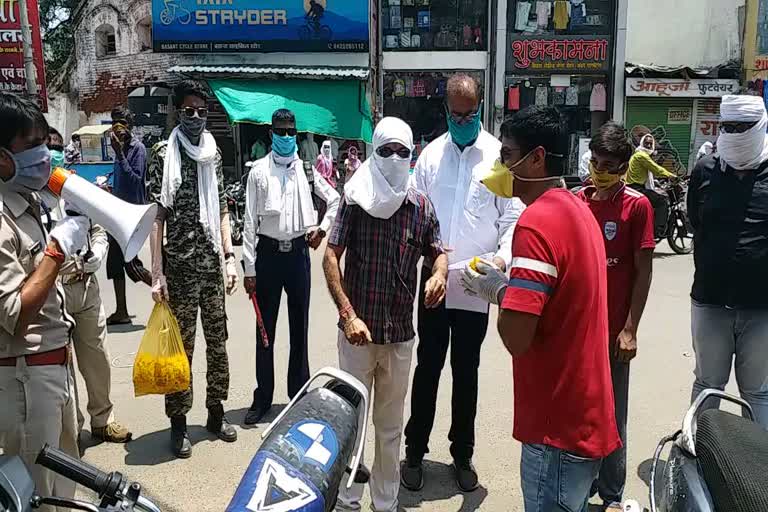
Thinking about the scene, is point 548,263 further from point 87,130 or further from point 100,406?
point 87,130

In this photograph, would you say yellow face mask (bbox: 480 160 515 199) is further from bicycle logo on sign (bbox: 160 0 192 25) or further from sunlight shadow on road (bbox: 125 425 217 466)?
bicycle logo on sign (bbox: 160 0 192 25)

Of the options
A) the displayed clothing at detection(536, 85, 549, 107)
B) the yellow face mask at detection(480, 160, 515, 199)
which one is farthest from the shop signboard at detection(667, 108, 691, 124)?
the yellow face mask at detection(480, 160, 515, 199)

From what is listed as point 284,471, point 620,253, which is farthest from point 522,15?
point 284,471

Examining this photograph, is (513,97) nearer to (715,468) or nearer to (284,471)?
(715,468)

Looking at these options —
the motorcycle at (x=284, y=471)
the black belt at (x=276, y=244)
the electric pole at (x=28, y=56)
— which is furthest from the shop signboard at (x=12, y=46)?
the motorcycle at (x=284, y=471)

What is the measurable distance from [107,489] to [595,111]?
18.5m

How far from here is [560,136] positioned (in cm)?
229

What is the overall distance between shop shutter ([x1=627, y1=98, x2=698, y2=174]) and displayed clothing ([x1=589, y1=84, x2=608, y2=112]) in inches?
34.3

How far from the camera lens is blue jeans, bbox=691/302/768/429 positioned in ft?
10.8

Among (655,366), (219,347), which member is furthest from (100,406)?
(655,366)

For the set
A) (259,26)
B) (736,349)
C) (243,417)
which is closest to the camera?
(736,349)

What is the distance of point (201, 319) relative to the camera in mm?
4133

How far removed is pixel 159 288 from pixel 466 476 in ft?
6.78

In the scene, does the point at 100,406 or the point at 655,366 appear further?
the point at 655,366
